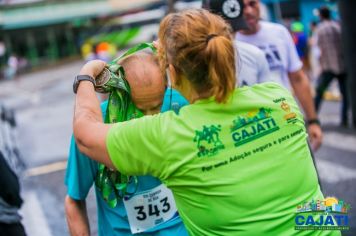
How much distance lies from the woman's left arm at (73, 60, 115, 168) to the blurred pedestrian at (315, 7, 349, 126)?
6.86 meters

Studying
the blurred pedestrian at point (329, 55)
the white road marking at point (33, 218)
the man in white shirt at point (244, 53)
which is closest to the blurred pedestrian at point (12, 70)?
the blurred pedestrian at point (329, 55)

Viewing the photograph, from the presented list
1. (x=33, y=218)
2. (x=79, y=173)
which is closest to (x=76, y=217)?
(x=79, y=173)

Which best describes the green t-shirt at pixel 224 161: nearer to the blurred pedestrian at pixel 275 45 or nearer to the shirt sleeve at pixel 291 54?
the blurred pedestrian at pixel 275 45

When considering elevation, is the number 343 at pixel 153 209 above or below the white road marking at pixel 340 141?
above

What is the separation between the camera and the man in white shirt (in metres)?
3.10

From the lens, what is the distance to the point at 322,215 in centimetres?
174

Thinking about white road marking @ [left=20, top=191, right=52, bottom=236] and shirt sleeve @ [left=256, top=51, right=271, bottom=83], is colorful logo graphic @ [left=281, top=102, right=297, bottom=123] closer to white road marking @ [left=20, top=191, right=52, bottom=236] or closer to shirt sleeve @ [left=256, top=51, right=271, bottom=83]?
shirt sleeve @ [left=256, top=51, right=271, bottom=83]

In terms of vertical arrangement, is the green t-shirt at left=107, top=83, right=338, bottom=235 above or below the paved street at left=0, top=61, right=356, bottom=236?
above

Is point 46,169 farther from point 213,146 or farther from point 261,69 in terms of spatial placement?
point 213,146

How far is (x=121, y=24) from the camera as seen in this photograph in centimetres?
4019

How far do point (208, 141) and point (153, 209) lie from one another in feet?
2.56

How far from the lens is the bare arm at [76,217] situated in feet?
7.40

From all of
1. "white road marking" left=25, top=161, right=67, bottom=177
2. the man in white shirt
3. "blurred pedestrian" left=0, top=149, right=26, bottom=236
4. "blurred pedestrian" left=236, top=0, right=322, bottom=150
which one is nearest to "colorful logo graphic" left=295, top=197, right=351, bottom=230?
the man in white shirt

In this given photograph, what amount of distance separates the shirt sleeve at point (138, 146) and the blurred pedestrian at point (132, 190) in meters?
0.42
